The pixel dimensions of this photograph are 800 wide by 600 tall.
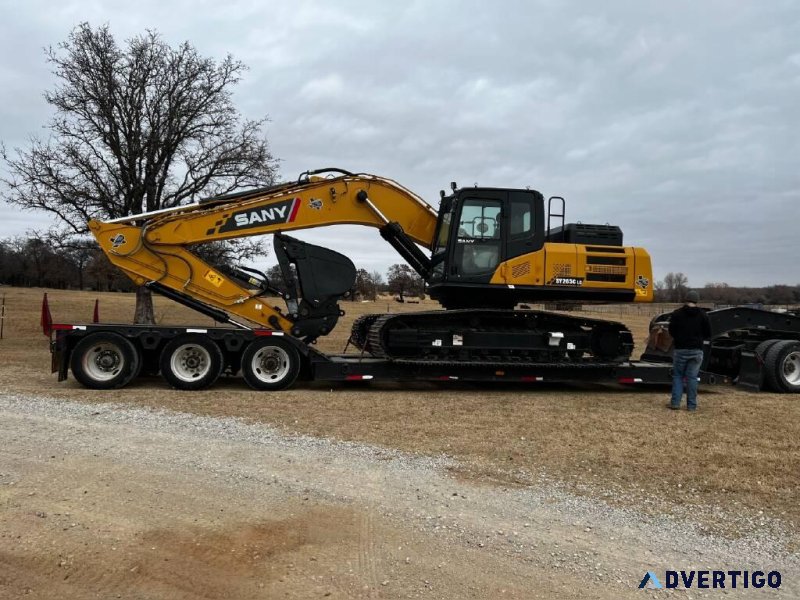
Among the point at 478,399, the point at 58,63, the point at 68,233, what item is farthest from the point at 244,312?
the point at 58,63

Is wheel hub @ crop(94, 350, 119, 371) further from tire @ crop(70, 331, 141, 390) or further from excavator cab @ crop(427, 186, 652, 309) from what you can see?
excavator cab @ crop(427, 186, 652, 309)

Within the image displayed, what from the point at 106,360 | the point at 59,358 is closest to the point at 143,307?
the point at 59,358

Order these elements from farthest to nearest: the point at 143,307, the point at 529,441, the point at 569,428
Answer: the point at 143,307
the point at 569,428
the point at 529,441

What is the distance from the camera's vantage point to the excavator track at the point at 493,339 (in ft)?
33.3

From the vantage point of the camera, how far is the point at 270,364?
9.94 m

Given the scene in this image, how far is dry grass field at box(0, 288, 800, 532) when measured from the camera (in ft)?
17.4

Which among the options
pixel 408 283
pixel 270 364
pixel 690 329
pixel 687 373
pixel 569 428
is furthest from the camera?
pixel 408 283

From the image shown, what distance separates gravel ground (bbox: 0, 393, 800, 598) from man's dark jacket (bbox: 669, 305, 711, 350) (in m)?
4.98

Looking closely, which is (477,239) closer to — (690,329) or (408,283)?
(690,329)

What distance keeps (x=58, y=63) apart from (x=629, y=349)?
1733 centimetres

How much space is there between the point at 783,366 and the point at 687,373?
10.8ft

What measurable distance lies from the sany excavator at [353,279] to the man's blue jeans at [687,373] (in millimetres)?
1515

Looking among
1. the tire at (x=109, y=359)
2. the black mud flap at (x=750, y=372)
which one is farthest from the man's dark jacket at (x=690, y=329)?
the tire at (x=109, y=359)
